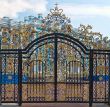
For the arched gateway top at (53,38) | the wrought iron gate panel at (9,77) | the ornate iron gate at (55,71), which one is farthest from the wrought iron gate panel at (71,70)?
the wrought iron gate panel at (9,77)

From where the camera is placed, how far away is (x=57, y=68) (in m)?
9.28

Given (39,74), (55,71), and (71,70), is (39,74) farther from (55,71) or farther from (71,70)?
(71,70)

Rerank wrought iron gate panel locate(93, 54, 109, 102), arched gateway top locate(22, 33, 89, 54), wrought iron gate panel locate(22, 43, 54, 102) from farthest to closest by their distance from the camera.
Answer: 1. wrought iron gate panel locate(93, 54, 109, 102)
2. wrought iron gate panel locate(22, 43, 54, 102)
3. arched gateway top locate(22, 33, 89, 54)

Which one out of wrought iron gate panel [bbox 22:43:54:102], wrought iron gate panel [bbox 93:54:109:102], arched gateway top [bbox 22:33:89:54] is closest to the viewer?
arched gateway top [bbox 22:33:89:54]

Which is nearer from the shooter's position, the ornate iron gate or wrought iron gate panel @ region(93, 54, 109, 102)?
the ornate iron gate

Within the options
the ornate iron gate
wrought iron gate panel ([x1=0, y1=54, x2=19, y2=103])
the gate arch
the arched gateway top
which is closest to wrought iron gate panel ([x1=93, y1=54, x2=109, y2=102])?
the ornate iron gate

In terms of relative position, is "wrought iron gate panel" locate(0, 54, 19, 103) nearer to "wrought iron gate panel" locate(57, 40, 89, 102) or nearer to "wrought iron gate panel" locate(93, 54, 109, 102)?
"wrought iron gate panel" locate(57, 40, 89, 102)

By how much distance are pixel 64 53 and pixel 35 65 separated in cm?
84

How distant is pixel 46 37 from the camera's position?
30.0 feet

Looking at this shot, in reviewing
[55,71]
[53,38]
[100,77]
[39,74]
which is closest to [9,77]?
[39,74]

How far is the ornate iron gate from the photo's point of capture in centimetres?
912

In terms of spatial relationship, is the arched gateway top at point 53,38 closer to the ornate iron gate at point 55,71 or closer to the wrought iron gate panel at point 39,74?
the ornate iron gate at point 55,71

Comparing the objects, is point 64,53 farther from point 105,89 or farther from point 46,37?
point 105,89

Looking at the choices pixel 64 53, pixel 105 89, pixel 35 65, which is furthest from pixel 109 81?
pixel 35 65
